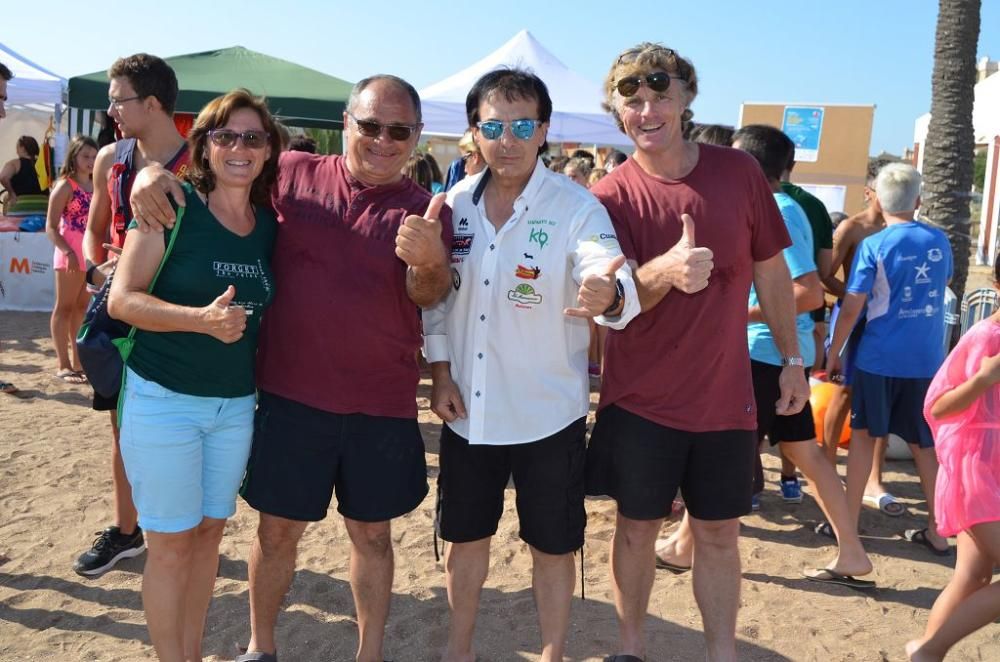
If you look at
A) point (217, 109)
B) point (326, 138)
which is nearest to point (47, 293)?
point (217, 109)

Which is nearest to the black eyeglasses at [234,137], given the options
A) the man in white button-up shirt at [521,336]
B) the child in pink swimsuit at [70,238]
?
the man in white button-up shirt at [521,336]

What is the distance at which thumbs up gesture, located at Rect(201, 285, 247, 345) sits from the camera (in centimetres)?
234

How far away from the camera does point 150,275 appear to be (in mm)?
2469

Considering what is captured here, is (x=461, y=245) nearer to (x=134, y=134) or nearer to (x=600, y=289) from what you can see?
(x=600, y=289)

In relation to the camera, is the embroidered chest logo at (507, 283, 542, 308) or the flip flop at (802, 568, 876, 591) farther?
the flip flop at (802, 568, 876, 591)

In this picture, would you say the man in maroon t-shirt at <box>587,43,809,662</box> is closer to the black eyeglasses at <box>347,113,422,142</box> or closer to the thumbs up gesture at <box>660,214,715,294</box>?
the thumbs up gesture at <box>660,214,715,294</box>

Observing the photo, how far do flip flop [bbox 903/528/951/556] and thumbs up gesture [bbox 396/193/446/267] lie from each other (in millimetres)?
3385

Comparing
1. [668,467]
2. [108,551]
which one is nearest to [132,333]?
[108,551]

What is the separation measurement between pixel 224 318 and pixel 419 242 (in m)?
0.60

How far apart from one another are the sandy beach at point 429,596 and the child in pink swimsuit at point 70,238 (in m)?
2.37

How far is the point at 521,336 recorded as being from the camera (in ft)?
8.80

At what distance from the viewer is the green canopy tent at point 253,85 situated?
1026 cm

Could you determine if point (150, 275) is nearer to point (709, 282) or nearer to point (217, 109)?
point (217, 109)

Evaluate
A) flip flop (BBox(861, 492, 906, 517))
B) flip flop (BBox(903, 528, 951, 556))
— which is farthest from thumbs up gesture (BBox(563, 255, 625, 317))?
flip flop (BBox(861, 492, 906, 517))
